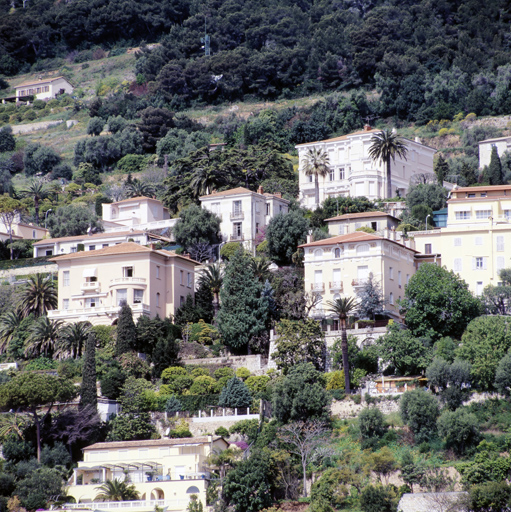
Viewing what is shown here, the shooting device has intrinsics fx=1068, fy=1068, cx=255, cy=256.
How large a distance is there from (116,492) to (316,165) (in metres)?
49.9

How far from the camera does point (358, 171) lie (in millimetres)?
103750

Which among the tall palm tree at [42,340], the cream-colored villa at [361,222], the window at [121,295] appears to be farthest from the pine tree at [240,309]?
the cream-colored villa at [361,222]

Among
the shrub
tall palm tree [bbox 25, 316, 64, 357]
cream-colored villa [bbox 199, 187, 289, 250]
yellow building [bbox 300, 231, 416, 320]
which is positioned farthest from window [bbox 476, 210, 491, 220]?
tall palm tree [bbox 25, 316, 64, 357]

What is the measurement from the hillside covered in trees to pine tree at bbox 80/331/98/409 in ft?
245

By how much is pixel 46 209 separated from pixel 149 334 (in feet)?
148

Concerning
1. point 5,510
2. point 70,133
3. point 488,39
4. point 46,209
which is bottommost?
point 5,510

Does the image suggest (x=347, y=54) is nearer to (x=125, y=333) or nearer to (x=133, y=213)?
(x=133, y=213)

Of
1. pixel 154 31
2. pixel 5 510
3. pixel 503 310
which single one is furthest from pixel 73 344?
pixel 154 31

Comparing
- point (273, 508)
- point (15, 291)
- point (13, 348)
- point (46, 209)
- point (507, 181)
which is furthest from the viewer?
point (46, 209)

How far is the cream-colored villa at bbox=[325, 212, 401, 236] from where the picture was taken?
8912cm

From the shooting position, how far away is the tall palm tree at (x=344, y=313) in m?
67.7

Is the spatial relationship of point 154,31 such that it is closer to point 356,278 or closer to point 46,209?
point 46,209

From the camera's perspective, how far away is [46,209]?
382 feet

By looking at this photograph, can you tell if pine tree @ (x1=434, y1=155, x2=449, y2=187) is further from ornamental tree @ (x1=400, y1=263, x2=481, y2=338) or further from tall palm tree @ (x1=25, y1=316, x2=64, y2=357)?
tall palm tree @ (x1=25, y1=316, x2=64, y2=357)
